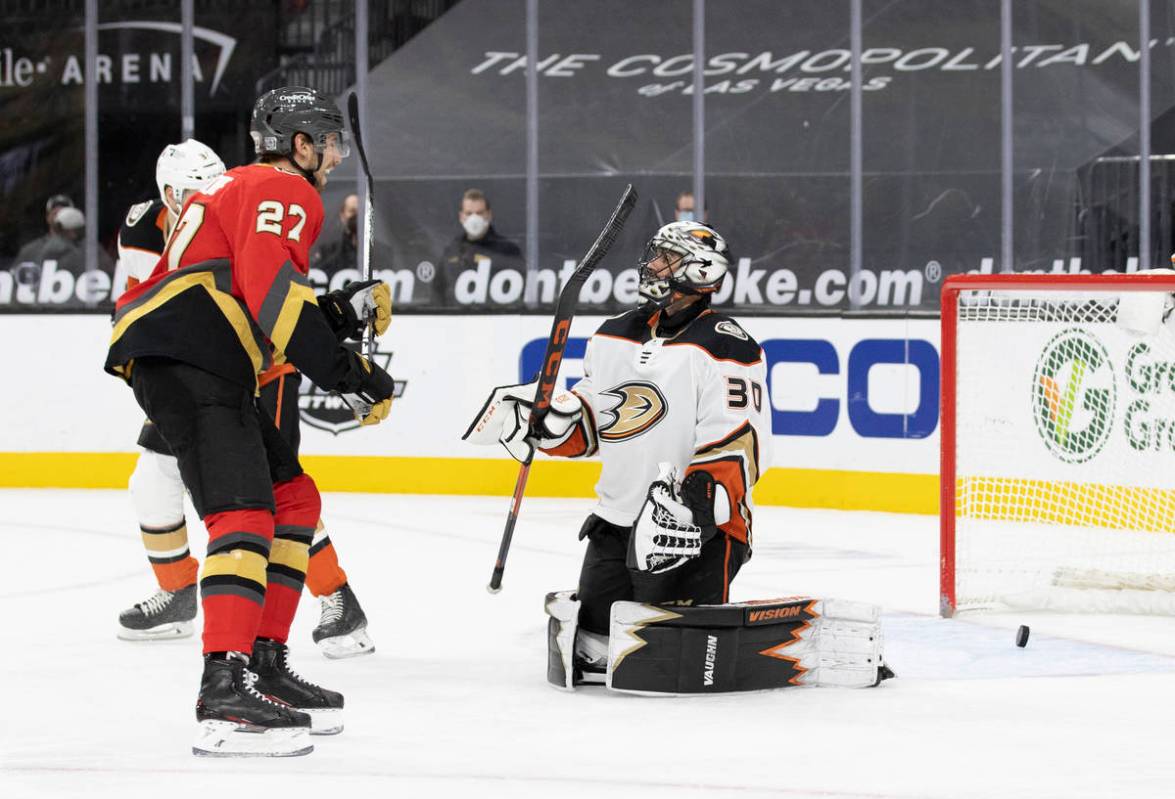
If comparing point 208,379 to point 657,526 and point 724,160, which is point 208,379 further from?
point 724,160

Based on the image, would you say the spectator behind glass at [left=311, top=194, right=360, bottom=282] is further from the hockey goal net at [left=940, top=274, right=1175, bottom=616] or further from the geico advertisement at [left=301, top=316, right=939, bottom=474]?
the hockey goal net at [left=940, top=274, right=1175, bottom=616]

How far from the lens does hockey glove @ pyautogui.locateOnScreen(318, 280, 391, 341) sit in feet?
11.0

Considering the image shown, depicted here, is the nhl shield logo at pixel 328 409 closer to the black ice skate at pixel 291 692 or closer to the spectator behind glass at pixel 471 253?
the spectator behind glass at pixel 471 253

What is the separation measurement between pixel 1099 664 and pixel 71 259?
6.32 m

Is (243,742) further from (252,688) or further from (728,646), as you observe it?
(728,646)

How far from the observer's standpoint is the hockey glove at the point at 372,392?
3229mm

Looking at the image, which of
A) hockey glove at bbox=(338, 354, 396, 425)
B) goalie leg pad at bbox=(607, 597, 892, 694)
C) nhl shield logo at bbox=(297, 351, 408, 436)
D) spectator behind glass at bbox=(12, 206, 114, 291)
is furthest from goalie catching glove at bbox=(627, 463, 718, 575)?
spectator behind glass at bbox=(12, 206, 114, 291)

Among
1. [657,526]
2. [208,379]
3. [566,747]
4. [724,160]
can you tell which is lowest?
[566,747]

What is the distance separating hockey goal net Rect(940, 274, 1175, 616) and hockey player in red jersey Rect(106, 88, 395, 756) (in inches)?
88.3

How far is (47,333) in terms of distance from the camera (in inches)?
324

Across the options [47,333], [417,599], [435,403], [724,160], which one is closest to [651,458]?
[417,599]

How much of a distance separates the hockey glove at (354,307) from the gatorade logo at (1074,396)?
2.95 meters

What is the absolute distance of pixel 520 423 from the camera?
12.4 ft

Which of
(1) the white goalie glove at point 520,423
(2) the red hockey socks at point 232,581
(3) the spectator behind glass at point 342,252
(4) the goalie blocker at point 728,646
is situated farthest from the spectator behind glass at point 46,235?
(2) the red hockey socks at point 232,581
